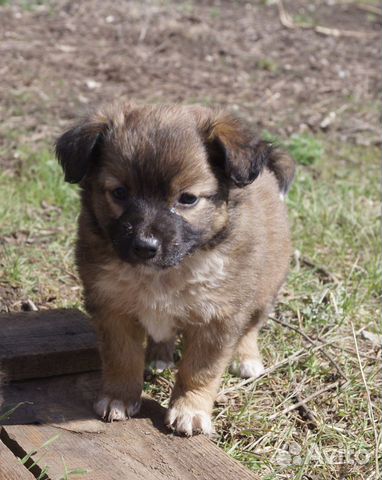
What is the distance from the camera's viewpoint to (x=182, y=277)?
352 cm

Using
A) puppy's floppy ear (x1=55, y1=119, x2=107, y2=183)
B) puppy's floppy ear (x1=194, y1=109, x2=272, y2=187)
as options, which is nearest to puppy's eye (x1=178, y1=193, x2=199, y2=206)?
puppy's floppy ear (x1=194, y1=109, x2=272, y2=187)

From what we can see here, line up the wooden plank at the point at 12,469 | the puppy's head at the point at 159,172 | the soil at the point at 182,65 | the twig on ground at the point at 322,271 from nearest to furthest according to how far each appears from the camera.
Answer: the wooden plank at the point at 12,469 < the puppy's head at the point at 159,172 < the twig on ground at the point at 322,271 < the soil at the point at 182,65

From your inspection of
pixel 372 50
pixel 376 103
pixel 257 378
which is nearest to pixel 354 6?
pixel 372 50

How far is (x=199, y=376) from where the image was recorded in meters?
3.69

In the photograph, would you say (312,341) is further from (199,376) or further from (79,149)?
(79,149)

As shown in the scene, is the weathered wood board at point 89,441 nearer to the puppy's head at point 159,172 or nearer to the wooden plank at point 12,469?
the wooden plank at point 12,469

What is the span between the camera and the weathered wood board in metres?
3.15

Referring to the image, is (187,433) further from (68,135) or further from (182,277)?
(68,135)

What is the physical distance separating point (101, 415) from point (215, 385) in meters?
0.53

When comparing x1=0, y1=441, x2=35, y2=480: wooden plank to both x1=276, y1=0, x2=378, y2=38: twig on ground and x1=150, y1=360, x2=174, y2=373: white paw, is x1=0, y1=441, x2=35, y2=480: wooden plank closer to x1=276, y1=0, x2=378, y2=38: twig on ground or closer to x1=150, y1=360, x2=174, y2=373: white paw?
x1=150, y1=360, x2=174, y2=373: white paw

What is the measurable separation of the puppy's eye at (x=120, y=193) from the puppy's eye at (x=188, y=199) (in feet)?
0.71

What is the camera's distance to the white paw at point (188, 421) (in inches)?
139

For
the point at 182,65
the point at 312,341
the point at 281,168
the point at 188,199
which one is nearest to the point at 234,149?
the point at 188,199

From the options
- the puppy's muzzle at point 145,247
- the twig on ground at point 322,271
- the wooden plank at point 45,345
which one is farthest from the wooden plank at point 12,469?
the twig on ground at point 322,271
